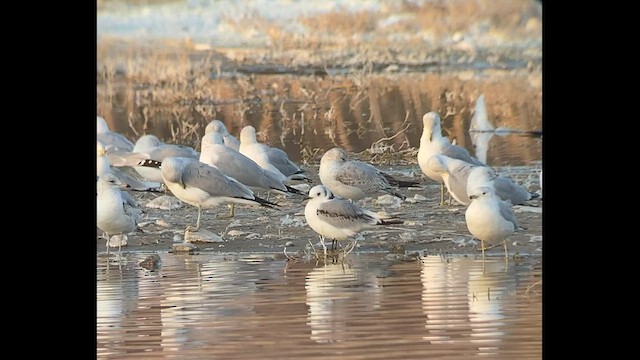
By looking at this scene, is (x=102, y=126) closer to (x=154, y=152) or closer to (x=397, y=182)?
(x=154, y=152)

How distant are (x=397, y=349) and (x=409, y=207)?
8.96ft

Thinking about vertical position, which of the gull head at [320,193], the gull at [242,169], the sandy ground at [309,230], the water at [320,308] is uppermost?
the gull at [242,169]

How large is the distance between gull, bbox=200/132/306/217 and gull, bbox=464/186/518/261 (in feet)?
4.97

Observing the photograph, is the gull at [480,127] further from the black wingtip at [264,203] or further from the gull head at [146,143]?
the gull head at [146,143]

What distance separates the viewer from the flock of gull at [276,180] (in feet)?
22.3

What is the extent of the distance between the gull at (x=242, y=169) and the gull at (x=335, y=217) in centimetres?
87

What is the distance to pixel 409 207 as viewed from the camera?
7969 mm

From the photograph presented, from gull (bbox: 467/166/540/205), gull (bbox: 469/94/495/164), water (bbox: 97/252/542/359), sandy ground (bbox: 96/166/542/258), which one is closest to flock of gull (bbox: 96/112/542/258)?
gull (bbox: 467/166/540/205)

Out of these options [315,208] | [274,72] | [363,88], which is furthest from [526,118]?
[315,208]

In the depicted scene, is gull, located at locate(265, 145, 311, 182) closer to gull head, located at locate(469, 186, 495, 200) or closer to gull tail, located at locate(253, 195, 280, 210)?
gull tail, located at locate(253, 195, 280, 210)

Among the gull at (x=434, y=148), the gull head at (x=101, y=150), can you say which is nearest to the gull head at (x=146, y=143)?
the gull head at (x=101, y=150)

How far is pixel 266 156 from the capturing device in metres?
8.07

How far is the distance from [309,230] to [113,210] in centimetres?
128

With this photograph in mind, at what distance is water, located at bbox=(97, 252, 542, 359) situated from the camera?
538 cm
